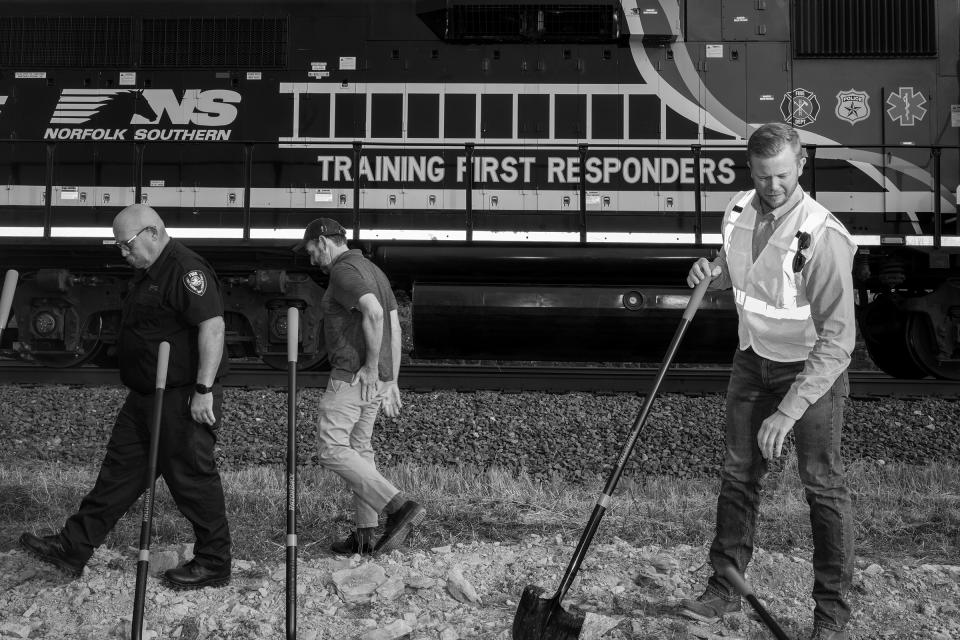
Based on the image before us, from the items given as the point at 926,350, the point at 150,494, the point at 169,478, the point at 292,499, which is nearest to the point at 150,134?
the point at 169,478

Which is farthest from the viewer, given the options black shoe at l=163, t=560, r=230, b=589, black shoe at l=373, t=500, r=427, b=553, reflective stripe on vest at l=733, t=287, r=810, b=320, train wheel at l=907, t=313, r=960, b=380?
train wheel at l=907, t=313, r=960, b=380

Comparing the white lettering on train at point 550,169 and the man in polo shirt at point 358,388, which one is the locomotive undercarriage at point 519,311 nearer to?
the white lettering on train at point 550,169

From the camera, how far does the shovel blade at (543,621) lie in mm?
2551

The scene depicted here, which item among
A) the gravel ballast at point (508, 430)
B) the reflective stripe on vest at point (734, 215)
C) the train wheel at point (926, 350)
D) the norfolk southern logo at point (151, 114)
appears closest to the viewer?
the reflective stripe on vest at point (734, 215)

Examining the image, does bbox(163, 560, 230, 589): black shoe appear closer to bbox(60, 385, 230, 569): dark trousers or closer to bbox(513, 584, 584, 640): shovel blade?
bbox(60, 385, 230, 569): dark trousers

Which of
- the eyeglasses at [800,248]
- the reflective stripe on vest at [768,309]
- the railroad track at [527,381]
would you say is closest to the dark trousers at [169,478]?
the reflective stripe on vest at [768,309]

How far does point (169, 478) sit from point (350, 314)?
1.06m

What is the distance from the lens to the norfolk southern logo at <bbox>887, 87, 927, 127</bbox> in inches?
264

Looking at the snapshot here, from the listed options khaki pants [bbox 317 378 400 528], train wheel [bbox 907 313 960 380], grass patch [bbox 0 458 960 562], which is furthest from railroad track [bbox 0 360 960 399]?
khaki pants [bbox 317 378 400 528]

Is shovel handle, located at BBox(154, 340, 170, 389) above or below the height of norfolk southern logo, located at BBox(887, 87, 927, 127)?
below

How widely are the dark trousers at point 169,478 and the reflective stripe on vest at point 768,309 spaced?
2.12 m

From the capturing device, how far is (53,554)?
3.22m

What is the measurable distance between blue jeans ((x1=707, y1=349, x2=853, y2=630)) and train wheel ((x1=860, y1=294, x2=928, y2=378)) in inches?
174

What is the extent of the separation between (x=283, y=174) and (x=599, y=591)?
16.0 feet
